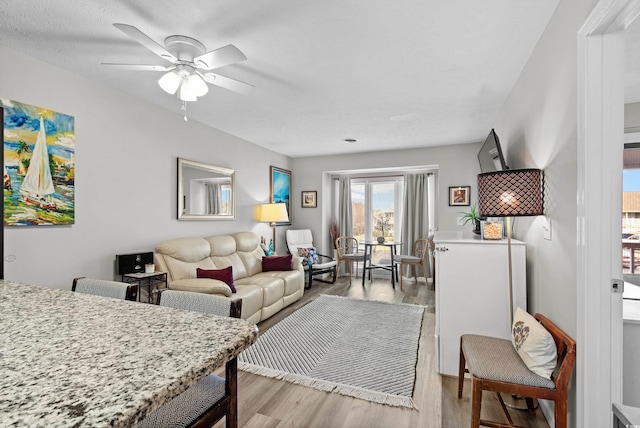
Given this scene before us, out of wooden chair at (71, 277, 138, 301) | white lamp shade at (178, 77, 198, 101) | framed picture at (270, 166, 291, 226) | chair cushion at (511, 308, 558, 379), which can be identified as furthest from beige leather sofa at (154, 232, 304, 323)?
chair cushion at (511, 308, 558, 379)

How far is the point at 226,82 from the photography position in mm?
2316

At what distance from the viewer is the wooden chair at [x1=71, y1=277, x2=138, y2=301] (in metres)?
1.42

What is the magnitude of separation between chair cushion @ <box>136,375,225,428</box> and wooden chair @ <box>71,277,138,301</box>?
2.05 ft

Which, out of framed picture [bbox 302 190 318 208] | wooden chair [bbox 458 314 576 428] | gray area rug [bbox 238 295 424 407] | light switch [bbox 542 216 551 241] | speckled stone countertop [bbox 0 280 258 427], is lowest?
gray area rug [bbox 238 295 424 407]

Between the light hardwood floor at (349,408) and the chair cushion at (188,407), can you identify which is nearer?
the chair cushion at (188,407)

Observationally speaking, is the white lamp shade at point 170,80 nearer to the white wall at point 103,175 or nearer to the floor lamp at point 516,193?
the white wall at point 103,175

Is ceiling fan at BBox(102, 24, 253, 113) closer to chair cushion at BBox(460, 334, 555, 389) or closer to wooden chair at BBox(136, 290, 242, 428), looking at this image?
wooden chair at BBox(136, 290, 242, 428)

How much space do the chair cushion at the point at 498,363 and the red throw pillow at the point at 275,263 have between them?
9.81ft

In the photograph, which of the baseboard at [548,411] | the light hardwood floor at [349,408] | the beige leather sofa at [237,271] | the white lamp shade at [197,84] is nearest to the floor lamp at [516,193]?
the baseboard at [548,411]

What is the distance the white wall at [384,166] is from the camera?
5098mm

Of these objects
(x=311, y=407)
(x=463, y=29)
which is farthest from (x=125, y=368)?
(x=463, y=29)

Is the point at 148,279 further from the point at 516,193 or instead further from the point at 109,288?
the point at 516,193

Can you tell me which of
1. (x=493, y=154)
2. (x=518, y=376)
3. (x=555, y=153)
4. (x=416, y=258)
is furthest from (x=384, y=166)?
(x=518, y=376)

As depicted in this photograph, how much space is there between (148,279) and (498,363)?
118 inches
